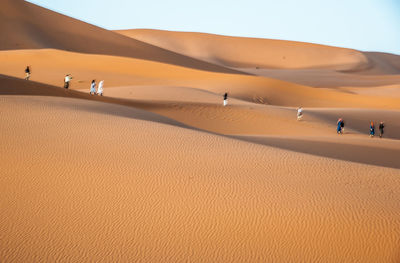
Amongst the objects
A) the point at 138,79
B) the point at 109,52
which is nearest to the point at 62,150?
the point at 138,79

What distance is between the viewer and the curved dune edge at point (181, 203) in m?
5.46

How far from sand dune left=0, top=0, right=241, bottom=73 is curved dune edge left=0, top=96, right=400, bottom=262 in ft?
146

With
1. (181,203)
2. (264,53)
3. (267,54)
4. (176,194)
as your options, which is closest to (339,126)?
(176,194)

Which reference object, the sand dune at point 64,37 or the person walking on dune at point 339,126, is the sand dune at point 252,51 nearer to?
the sand dune at point 64,37

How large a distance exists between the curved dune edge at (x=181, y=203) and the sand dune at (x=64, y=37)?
4456 centimetres

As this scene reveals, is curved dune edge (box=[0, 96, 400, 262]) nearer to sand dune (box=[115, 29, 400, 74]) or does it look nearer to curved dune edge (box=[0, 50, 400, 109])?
curved dune edge (box=[0, 50, 400, 109])

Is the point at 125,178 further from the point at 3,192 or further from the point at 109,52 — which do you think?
the point at 109,52

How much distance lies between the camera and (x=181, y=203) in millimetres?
6473

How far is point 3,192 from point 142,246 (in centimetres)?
206

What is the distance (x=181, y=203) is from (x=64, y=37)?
180 ft

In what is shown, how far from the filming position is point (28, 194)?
6.34 m

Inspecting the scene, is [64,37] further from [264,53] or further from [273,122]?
[264,53]

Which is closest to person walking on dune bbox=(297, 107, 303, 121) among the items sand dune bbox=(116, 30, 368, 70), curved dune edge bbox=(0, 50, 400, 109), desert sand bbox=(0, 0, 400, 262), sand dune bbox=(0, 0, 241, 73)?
desert sand bbox=(0, 0, 400, 262)

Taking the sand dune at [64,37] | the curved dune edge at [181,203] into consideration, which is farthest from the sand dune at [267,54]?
the curved dune edge at [181,203]
